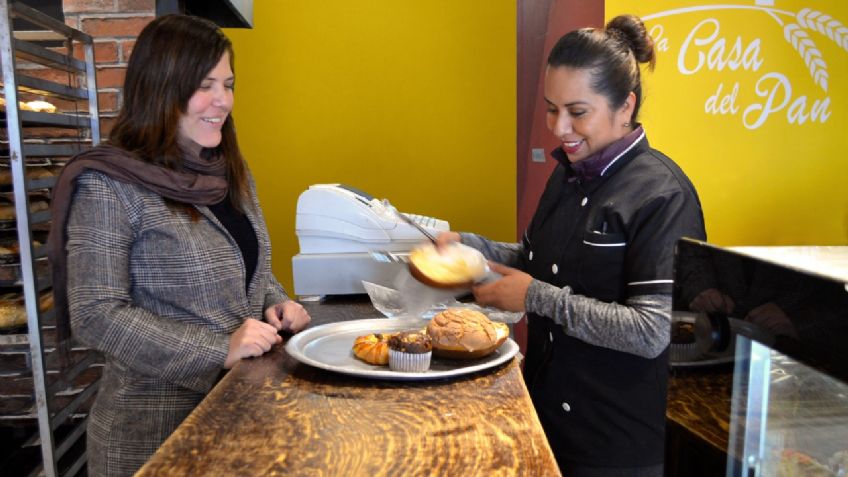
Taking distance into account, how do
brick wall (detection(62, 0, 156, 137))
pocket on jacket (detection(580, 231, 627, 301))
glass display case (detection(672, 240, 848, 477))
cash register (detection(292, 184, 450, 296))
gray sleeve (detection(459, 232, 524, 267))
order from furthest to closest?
brick wall (detection(62, 0, 156, 137))
cash register (detection(292, 184, 450, 296))
gray sleeve (detection(459, 232, 524, 267))
pocket on jacket (detection(580, 231, 627, 301))
glass display case (detection(672, 240, 848, 477))

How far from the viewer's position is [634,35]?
1771 mm

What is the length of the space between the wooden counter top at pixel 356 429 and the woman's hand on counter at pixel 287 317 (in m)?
0.38

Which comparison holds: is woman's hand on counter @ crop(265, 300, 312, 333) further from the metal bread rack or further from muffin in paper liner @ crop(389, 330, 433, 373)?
the metal bread rack

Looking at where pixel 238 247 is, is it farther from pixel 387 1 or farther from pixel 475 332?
pixel 387 1

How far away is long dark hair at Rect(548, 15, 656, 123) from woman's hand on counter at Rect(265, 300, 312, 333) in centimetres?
89

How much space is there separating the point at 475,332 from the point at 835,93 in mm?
2593

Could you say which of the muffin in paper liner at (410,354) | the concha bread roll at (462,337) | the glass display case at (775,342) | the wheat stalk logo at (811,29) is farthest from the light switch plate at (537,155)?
the glass display case at (775,342)

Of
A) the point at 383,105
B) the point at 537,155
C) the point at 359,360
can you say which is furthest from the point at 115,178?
the point at 383,105

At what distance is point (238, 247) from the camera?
1737mm

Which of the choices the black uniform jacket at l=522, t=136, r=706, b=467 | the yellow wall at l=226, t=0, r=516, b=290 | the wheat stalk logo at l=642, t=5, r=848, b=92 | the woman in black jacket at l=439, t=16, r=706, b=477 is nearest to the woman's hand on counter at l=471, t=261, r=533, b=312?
the woman in black jacket at l=439, t=16, r=706, b=477

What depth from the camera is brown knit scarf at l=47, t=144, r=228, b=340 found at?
153 centimetres

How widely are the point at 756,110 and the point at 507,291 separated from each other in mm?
2000

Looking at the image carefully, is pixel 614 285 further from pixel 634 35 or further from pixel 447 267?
pixel 634 35

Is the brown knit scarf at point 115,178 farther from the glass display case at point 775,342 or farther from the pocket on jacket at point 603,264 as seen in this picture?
the glass display case at point 775,342
